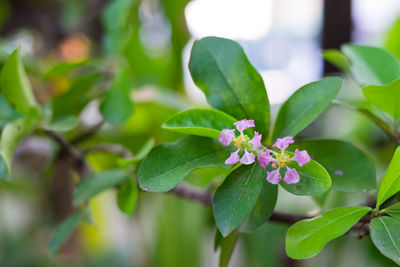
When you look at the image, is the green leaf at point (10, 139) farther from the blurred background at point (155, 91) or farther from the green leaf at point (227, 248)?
the green leaf at point (227, 248)

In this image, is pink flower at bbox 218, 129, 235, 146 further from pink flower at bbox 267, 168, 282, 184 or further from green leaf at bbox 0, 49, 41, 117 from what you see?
green leaf at bbox 0, 49, 41, 117

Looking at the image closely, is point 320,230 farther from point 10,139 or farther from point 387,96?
point 10,139

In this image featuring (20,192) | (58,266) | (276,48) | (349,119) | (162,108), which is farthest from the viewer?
(276,48)

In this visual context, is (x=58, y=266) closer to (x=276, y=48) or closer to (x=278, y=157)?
(x=278, y=157)

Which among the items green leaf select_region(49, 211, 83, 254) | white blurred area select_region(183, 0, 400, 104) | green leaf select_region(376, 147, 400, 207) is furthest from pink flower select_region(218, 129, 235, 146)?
white blurred area select_region(183, 0, 400, 104)

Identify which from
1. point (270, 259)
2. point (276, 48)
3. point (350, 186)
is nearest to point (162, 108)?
point (270, 259)

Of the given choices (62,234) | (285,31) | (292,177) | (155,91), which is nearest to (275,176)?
(292,177)

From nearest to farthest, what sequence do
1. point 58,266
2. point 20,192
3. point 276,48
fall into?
point 58,266, point 20,192, point 276,48
